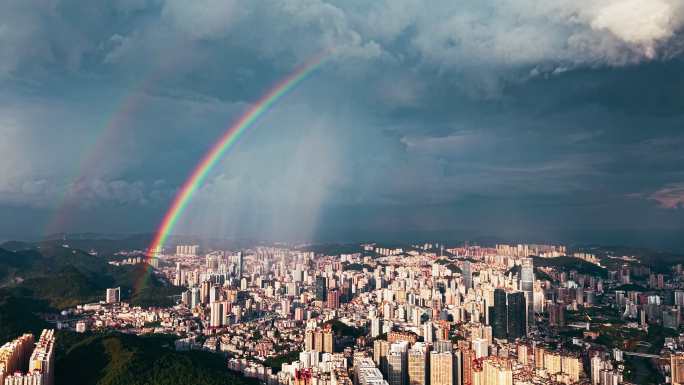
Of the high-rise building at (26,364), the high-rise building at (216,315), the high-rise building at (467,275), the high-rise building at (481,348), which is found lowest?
the high-rise building at (216,315)

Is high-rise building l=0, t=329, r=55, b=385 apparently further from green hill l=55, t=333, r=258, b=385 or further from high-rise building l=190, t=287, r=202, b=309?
high-rise building l=190, t=287, r=202, b=309

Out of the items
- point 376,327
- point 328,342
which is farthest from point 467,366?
point 376,327

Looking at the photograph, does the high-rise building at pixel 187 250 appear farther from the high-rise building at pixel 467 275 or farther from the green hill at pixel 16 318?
the green hill at pixel 16 318

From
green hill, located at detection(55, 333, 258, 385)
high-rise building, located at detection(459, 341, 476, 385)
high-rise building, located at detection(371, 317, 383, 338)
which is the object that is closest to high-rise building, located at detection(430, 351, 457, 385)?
high-rise building, located at detection(459, 341, 476, 385)

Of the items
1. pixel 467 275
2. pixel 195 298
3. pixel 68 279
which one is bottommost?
pixel 195 298

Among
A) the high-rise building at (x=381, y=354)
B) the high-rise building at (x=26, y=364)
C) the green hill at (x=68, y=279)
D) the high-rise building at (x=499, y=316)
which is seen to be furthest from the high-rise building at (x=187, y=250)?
the high-rise building at (x=26, y=364)

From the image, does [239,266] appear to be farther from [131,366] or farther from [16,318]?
[131,366]

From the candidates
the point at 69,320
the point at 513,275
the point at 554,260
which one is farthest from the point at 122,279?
the point at 554,260

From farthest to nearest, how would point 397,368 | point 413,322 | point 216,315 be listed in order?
1. point 216,315
2. point 413,322
3. point 397,368
